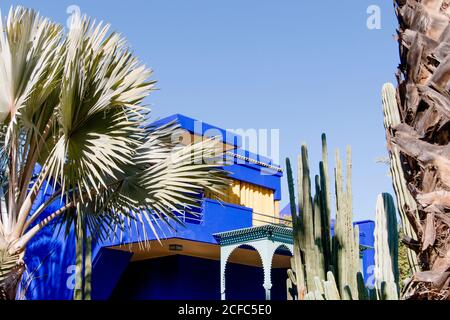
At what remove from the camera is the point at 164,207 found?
26.9ft

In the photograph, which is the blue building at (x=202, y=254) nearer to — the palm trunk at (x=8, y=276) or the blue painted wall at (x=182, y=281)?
the blue painted wall at (x=182, y=281)

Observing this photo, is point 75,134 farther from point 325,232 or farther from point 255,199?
point 255,199

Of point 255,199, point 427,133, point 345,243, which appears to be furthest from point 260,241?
point 427,133

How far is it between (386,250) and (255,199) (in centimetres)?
1411

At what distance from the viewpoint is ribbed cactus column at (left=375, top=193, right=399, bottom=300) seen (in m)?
4.17

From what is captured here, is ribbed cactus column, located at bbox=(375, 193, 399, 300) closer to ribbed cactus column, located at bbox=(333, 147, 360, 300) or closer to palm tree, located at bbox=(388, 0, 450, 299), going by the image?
ribbed cactus column, located at bbox=(333, 147, 360, 300)

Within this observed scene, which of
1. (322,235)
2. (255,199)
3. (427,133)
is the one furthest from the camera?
(255,199)

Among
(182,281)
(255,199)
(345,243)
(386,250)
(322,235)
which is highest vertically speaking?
(255,199)

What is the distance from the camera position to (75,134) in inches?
279

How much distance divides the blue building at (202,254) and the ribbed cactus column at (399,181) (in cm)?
865

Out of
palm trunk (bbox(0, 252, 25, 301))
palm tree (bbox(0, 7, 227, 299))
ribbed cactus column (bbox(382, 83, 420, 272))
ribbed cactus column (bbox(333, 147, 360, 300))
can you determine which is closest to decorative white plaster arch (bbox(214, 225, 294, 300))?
palm tree (bbox(0, 7, 227, 299))

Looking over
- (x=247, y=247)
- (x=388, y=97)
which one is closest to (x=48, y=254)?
(x=247, y=247)

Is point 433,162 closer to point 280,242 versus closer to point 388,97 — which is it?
point 388,97

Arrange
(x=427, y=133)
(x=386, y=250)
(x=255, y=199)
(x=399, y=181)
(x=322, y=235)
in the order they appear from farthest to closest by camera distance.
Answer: (x=255, y=199) < (x=322, y=235) < (x=386, y=250) < (x=399, y=181) < (x=427, y=133)
